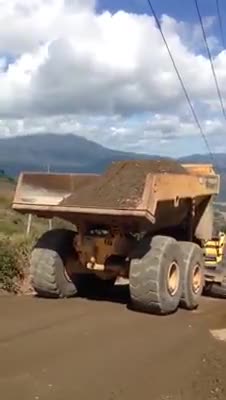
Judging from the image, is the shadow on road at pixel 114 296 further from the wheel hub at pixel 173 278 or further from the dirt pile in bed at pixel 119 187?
the dirt pile in bed at pixel 119 187

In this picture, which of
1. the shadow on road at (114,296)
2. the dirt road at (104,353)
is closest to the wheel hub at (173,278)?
the dirt road at (104,353)

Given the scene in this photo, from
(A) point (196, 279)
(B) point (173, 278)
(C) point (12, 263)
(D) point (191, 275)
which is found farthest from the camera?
(C) point (12, 263)

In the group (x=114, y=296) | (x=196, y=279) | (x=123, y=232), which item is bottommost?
(x=114, y=296)

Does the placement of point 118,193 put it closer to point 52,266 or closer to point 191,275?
point 52,266

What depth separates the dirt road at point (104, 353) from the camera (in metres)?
5.87

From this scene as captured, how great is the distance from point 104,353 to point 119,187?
115 inches

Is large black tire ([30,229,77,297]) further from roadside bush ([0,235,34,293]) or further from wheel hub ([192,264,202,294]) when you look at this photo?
wheel hub ([192,264,202,294])

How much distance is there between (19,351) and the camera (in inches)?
269

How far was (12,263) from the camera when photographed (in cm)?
1132

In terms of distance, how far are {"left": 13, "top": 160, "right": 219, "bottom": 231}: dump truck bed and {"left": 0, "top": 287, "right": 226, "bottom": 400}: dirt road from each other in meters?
1.36

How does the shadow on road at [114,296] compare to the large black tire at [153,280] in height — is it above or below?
below

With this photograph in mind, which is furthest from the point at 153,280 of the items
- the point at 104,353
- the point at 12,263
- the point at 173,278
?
the point at 12,263

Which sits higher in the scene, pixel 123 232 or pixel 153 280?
pixel 123 232

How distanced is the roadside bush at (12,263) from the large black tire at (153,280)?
2.42 m
